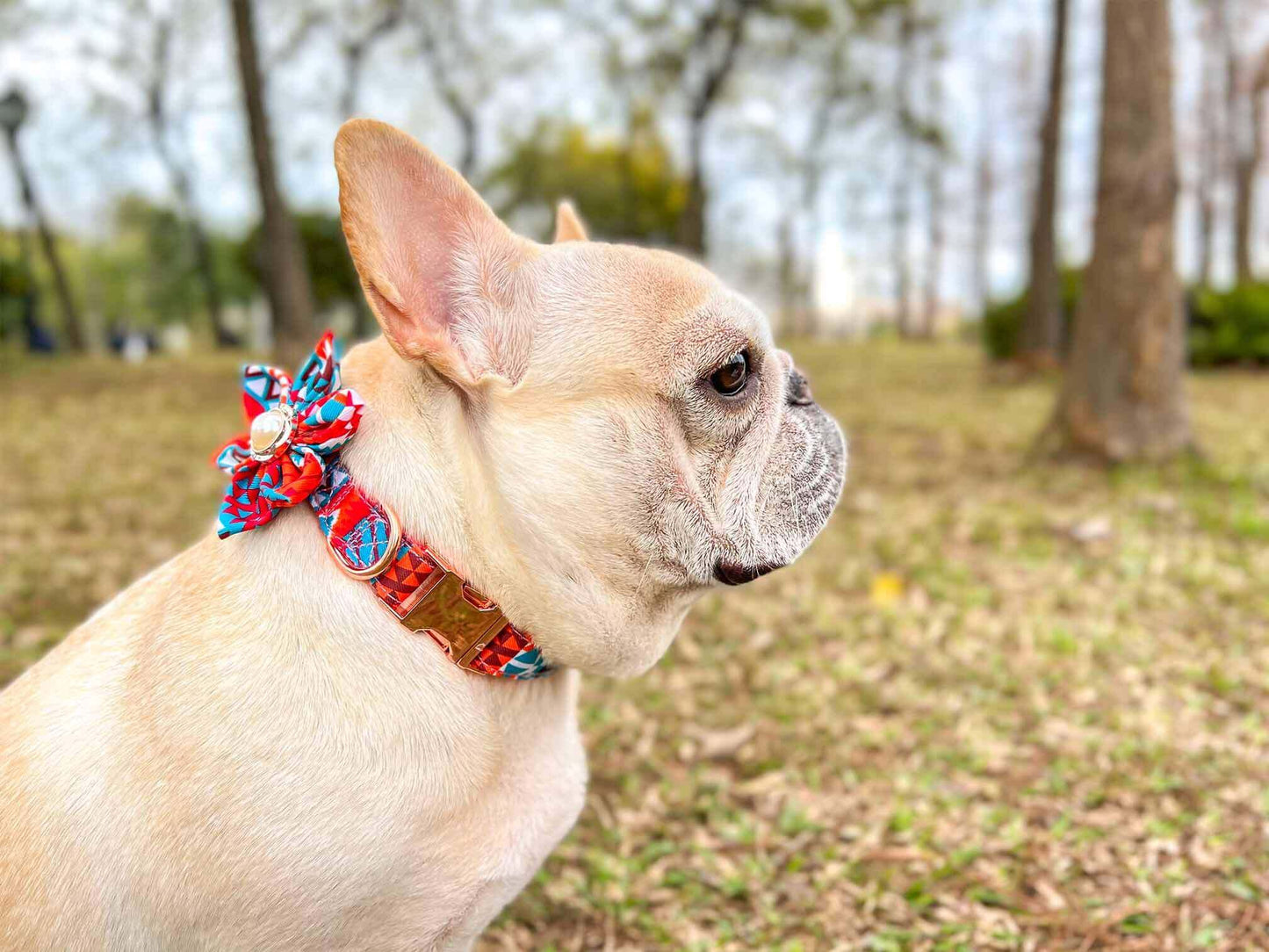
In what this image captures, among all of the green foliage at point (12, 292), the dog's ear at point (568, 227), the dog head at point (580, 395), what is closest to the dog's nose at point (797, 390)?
the dog head at point (580, 395)

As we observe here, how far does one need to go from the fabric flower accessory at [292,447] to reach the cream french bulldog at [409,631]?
0.18ft

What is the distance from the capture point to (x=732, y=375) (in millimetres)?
1766

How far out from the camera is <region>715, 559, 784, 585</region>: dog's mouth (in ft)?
5.67

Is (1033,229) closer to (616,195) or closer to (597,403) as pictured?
(597,403)

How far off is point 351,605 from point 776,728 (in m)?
2.49

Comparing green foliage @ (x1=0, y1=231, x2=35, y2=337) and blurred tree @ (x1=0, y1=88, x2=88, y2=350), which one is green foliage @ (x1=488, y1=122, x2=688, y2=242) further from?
green foliage @ (x1=0, y1=231, x2=35, y2=337)

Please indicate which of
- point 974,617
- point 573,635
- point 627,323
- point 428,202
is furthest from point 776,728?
point 428,202

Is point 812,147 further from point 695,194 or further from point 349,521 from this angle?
point 349,521

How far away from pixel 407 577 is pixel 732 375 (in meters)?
0.71

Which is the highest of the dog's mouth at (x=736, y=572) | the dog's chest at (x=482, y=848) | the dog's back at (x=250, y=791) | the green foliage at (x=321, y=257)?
the dog's mouth at (x=736, y=572)

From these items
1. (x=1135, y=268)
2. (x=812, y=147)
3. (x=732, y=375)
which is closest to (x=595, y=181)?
(x=812, y=147)

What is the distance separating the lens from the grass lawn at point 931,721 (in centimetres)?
265

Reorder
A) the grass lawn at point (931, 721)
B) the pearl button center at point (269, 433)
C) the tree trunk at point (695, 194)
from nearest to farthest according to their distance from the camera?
1. the pearl button center at point (269, 433)
2. the grass lawn at point (931, 721)
3. the tree trunk at point (695, 194)

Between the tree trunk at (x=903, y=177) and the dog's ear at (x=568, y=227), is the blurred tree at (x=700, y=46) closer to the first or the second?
the tree trunk at (x=903, y=177)
